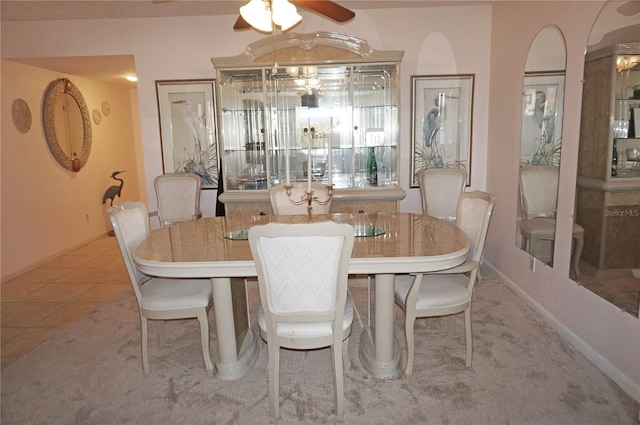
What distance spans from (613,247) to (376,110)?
2448 millimetres

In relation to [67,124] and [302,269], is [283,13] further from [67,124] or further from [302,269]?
[67,124]

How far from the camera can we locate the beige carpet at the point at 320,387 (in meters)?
2.04

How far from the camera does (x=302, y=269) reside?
187 cm

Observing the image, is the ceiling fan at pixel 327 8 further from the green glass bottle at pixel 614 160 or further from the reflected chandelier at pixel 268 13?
the green glass bottle at pixel 614 160

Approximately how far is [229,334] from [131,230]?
0.81 m

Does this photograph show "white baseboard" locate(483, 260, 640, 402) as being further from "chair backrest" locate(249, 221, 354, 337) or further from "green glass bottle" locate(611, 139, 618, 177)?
"chair backrest" locate(249, 221, 354, 337)

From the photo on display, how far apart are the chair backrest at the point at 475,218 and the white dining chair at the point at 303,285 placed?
0.89 meters

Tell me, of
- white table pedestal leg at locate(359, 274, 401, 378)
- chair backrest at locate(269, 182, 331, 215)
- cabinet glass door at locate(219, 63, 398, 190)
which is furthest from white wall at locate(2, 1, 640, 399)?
white table pedestal leg at locate(359, 274, 401, 378)

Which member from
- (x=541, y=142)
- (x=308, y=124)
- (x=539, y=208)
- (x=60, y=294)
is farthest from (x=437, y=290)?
(x=60, y=294)

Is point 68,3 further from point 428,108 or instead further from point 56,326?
point 428,108

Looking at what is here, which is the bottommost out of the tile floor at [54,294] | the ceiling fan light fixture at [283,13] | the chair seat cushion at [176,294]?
the tile floor at [54,294]

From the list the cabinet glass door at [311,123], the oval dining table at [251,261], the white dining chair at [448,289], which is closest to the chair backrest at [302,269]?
the oval dining table at [251,261]

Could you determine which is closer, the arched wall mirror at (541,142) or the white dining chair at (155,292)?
the white dining chair at (155,292)

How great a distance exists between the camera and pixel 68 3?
3758 millimetres
